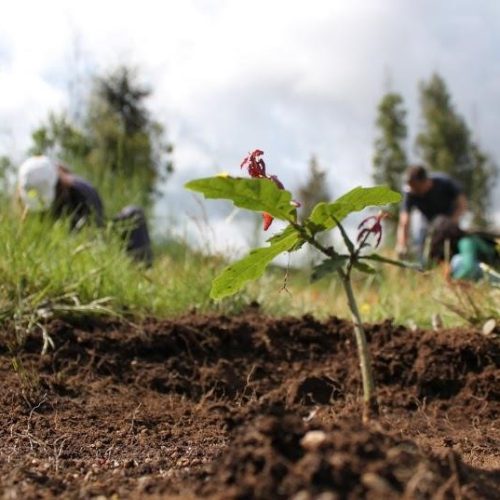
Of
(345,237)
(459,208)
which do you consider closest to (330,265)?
(345,237)

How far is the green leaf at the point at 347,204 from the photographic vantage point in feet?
4.44

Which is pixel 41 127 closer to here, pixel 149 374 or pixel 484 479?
pixel 149 374

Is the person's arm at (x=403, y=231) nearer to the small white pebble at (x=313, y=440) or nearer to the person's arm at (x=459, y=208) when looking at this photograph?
the person's arm at (x=459, y=208)

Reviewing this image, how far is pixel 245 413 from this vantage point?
1.38 meters

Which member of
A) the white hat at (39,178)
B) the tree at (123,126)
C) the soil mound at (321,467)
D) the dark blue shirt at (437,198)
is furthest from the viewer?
the tree at (123,126)

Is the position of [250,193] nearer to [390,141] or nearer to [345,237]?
[345,237]

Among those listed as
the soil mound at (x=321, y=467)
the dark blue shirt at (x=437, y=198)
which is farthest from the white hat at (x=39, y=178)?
the soil mound at (x=321, y=467)

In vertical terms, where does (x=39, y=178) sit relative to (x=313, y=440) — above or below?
above

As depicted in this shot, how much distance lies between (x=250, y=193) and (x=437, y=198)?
6.26 metres

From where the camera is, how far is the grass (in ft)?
9.30

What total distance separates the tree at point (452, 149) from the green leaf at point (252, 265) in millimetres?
18364

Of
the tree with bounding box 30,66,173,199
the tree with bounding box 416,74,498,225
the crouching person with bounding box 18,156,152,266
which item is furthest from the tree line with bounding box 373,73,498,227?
the crouching person with bounding box 18,156,152,266

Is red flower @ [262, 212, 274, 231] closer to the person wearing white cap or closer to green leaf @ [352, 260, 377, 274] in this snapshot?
green leaf @ [352, 260, 377, 274]

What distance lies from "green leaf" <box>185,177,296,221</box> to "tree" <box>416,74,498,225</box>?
18.4 metres
